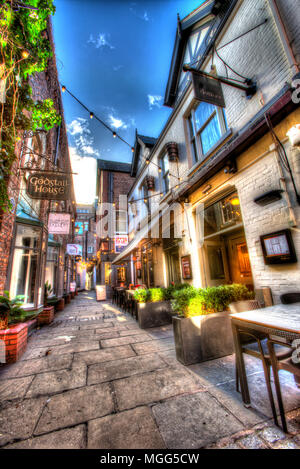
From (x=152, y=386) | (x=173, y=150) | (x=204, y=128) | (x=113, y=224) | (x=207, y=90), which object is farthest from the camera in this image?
(x=113, y=224)

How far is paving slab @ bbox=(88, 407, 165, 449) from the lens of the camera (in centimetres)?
164

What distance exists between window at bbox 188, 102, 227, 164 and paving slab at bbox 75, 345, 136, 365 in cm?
612

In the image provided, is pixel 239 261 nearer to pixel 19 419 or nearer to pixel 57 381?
pixel 57 381

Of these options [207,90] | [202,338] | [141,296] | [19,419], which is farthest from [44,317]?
[207,90]

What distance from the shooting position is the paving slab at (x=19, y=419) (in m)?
1.81

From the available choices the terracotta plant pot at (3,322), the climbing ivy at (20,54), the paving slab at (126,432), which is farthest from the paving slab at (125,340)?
the climbing ivy at (20,54)

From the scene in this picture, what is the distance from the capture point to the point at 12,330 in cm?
365

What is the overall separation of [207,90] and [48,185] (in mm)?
5133

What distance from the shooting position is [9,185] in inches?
181

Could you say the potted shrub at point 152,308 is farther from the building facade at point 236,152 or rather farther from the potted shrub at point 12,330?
the potted shrub at point 12,330

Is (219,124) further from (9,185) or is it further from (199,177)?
(9,185)

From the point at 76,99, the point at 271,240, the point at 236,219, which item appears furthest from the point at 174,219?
the point at 76,99

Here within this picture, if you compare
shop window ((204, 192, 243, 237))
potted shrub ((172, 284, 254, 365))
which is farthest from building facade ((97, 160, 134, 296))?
potted shrub ((172, 284, 254, 365))

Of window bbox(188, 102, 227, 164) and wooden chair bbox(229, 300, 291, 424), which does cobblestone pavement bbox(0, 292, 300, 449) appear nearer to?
wooden chair bbox(229, 300, 291, 424)
